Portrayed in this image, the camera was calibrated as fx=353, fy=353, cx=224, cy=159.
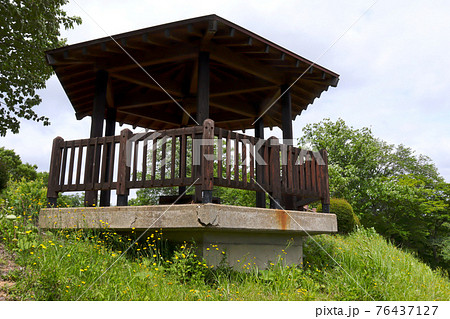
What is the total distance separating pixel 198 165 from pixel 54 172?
2860mm

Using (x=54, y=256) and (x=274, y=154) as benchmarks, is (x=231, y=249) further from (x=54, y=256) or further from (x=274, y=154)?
(x=54, y=256)

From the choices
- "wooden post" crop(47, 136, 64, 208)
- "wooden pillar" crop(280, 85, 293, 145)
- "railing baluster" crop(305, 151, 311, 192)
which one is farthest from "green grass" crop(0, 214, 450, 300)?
"wooden pillar" crop(280, 85, 293, 145)

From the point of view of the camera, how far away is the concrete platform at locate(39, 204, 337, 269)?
5.01 metres

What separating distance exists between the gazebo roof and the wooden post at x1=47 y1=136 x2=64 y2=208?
186 cm

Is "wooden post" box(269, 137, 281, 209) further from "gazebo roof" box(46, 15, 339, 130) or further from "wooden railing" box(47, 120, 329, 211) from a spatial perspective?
"gazebo roof" box(46, 15, 339, 130)

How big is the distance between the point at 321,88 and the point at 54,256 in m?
6.81

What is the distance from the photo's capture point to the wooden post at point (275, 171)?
6117 millimetres

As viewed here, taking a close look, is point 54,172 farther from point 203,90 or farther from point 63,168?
point 203,90

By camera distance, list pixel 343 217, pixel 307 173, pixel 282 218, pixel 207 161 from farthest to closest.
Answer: pixel 343 217 → pixel 307 173 → pixel 282 218 → pixel 207 161

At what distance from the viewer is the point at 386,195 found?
26203mm

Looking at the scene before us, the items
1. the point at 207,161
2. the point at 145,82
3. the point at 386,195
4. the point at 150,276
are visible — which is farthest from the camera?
the point at 386,195

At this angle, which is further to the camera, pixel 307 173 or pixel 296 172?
pixel 307 173

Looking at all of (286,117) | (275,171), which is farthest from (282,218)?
(286,117)
